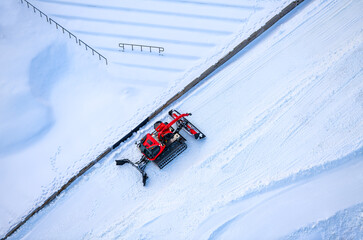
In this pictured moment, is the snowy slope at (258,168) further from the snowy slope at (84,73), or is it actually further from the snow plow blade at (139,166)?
the snowy slope at (84,73)

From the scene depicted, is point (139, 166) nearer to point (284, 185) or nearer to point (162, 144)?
point (162, 144)

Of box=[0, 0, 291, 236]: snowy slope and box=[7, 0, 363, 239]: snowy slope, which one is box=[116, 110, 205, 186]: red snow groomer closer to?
box=[7, 0, 363, 239]: snowy slope

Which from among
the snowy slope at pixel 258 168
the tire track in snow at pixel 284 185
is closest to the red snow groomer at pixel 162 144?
the snowy slope at pixel 258 168

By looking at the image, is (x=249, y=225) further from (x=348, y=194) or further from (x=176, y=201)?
(x=348, y=194)

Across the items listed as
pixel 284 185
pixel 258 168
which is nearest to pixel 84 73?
pixel 258 168

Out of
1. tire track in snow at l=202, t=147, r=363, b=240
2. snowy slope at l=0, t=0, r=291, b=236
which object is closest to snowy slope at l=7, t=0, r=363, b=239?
tire track in snow at l=202, t=147, r=363, b=240

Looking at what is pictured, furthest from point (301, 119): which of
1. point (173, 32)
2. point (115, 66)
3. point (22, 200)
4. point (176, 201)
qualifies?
point (22, 200)
